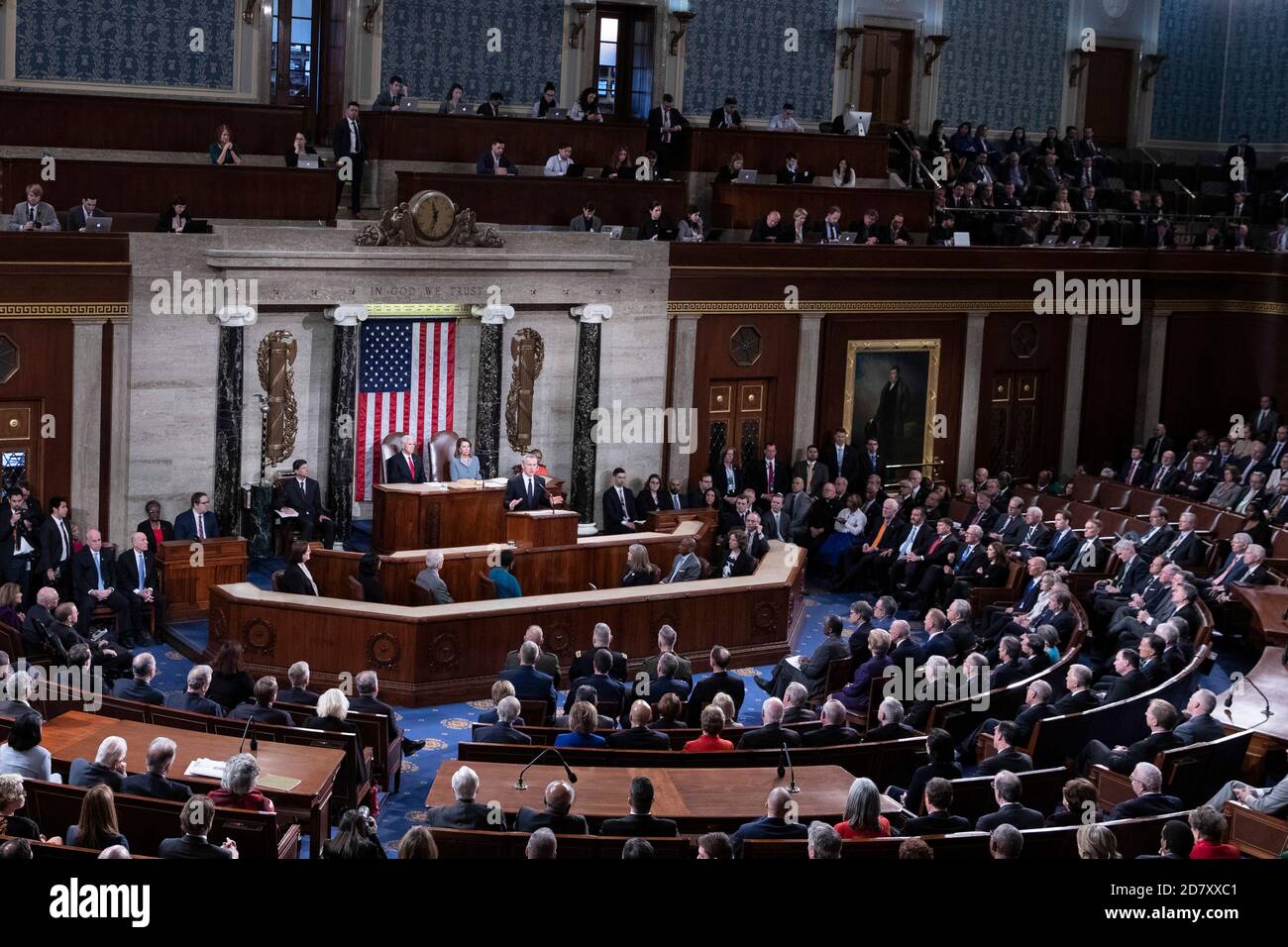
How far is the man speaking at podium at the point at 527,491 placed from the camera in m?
15.8

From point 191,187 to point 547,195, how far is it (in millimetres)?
3955

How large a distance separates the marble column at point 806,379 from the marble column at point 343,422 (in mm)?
5535

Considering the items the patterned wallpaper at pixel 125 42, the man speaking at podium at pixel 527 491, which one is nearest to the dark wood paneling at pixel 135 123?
the patterned wallpaper at pixel 125 42

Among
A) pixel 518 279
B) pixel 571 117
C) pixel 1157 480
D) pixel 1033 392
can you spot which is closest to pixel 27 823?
pixel 518 279

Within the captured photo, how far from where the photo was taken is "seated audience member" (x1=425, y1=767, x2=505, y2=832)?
25.6ft

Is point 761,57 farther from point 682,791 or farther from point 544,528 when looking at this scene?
point 682,791

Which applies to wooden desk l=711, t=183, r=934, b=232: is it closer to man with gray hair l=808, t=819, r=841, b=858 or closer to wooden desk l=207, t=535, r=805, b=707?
wooden desk l=207, t=535, r=805, b=707

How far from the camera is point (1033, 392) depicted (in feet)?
69.6

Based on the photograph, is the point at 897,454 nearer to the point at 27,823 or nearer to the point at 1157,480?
the point at 1157,480

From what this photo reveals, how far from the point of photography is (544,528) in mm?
14758

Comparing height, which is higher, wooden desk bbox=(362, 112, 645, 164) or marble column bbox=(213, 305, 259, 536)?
wooden desk bbox=(362, 112, 645, 164)

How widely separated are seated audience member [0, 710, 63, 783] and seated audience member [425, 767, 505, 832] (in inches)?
82.7

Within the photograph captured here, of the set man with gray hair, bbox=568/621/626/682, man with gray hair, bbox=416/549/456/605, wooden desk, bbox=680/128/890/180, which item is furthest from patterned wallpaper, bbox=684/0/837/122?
man with gray hair, bbox=568/621/626/682

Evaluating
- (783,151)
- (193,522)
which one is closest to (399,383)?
(193,522)
